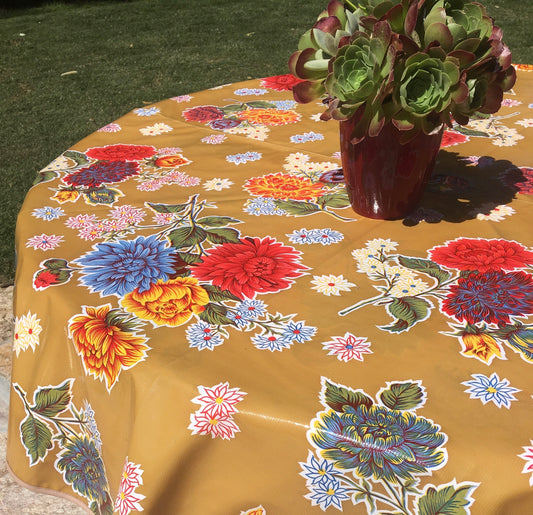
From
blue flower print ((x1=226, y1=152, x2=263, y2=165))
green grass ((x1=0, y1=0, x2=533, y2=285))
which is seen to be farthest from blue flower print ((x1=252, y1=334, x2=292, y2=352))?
green grass ((x1=0, y1=0, x2=533, y2=285))

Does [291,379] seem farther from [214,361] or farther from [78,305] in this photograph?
[78,305]

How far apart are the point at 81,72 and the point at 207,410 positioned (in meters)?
6.07

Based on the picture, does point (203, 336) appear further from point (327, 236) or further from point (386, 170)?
point (386, 170)

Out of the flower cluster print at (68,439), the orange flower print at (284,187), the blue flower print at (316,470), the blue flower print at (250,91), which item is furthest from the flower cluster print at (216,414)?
the blue flower print at (250,91)

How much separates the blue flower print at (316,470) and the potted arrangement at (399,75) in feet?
1.89

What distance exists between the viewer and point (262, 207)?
1.38 metres

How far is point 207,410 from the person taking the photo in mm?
855

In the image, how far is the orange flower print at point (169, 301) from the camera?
3.33ft

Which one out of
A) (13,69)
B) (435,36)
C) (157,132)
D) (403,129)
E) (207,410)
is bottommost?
(13,69)

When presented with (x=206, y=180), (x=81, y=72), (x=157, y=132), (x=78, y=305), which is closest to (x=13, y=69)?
(x=81, y=72)

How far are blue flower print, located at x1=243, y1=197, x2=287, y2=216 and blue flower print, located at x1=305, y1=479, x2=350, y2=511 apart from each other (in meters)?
0.65

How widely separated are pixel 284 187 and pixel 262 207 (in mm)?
114

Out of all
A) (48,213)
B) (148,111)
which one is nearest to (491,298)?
(48,213)

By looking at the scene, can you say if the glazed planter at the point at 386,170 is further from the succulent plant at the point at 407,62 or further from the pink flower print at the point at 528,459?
the pink flower print at the point at 528,459
